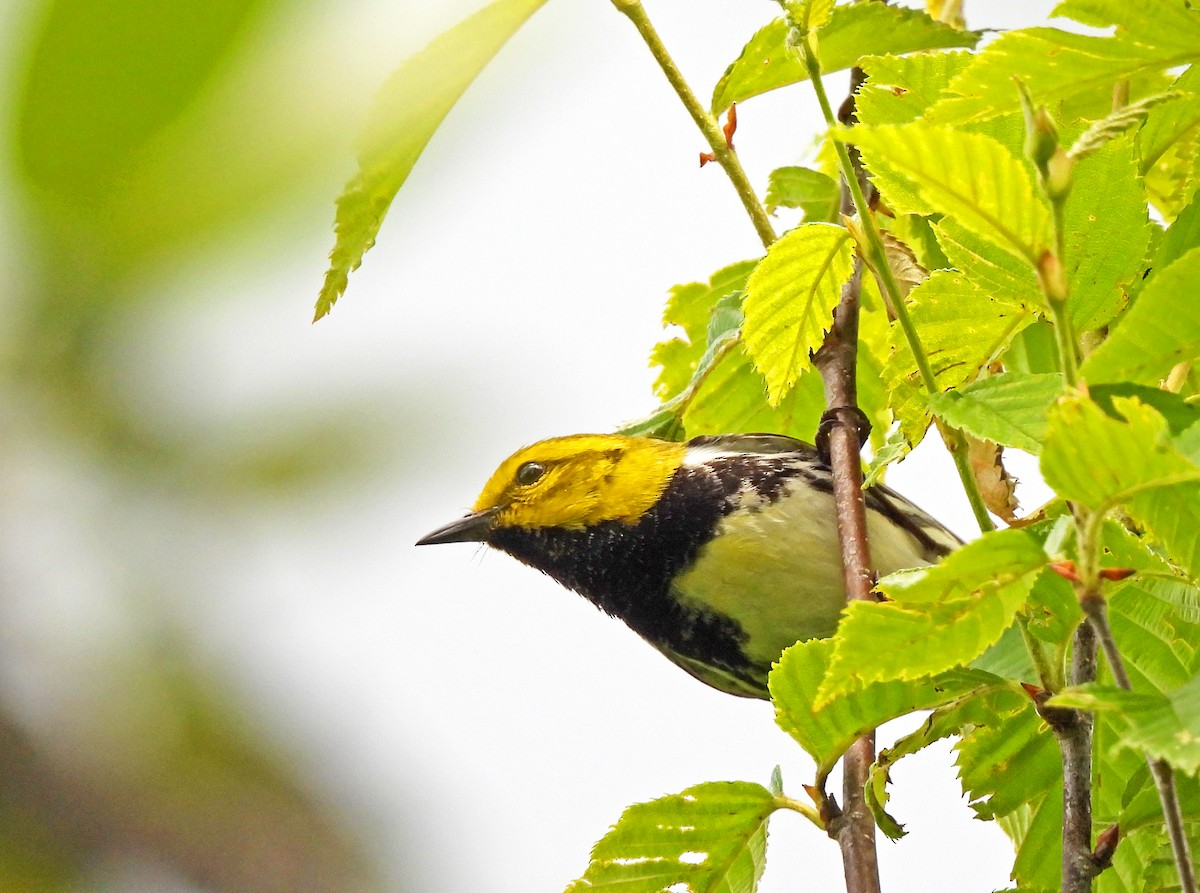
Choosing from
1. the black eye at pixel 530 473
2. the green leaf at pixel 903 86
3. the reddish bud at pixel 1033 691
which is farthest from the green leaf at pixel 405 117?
the black eye at pixel 530 473

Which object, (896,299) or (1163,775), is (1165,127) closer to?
(896,299)

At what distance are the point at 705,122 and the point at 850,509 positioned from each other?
0.53 m

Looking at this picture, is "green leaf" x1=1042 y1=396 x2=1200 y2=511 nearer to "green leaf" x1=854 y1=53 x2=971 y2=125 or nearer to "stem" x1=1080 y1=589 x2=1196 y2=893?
"stem" x1=1080 y1=589 x2=1196 y2=893

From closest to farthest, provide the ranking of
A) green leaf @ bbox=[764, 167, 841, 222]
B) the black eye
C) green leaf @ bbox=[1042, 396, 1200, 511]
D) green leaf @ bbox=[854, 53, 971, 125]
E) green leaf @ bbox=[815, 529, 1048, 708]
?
1. green leaf @ bbox=[1042, 396, 1200, 511]
2. green leaf @ bbox=[815, 529, 1048, 708]
3. green leaf @ bbox=[854, 53, 971, 125]
4. green leaf @ bbox=[764, 167, 841, 222]
5. the black eye

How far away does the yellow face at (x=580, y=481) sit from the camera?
259 cm

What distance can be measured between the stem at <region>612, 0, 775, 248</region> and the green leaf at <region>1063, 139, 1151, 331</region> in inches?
18.7

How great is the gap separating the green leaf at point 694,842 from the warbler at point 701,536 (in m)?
0.89

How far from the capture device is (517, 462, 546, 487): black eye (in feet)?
9.09

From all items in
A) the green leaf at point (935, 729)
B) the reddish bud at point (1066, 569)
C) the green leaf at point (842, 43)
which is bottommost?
the green leaf at point (935, 729)

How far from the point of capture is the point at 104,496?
119cm

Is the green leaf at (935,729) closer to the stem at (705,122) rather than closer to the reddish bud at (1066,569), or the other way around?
the reddish bud at (1066,569)

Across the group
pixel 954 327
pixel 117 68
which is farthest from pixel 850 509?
pixel 117 68

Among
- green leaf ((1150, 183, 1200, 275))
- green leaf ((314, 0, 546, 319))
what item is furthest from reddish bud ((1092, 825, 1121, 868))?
green leaf ((314, 0, 546, 319))

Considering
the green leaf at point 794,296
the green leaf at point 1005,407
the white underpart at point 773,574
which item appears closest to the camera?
the green leaf at point 1005,407
